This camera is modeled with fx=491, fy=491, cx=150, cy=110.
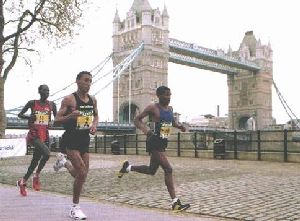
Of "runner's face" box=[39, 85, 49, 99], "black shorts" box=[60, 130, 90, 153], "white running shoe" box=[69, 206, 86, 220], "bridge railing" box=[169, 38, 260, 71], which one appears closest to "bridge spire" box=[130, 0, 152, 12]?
"bridge railing" box=[169, 38, 260, 71]

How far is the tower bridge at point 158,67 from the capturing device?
106 meters

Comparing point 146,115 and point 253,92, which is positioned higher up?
point 253,92

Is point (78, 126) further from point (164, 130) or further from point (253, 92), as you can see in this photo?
point (253, 92)

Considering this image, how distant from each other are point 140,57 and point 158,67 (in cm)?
458

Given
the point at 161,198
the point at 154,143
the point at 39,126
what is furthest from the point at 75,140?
the point at 39,126

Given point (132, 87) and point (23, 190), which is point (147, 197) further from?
point (132, 87)

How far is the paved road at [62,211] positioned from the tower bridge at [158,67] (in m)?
85.1

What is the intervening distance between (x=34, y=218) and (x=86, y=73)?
176 centimetres

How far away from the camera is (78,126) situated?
573cm

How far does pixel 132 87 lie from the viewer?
10675 cm

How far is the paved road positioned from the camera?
5.55 meters

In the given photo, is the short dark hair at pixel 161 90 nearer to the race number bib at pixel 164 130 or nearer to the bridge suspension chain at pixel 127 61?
the race number bib at pixel 164 130

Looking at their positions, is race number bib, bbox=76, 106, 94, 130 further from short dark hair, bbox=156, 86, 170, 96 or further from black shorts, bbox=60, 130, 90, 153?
short dark hair, bbox=156, 86, 170, 96

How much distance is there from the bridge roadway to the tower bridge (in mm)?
82742
